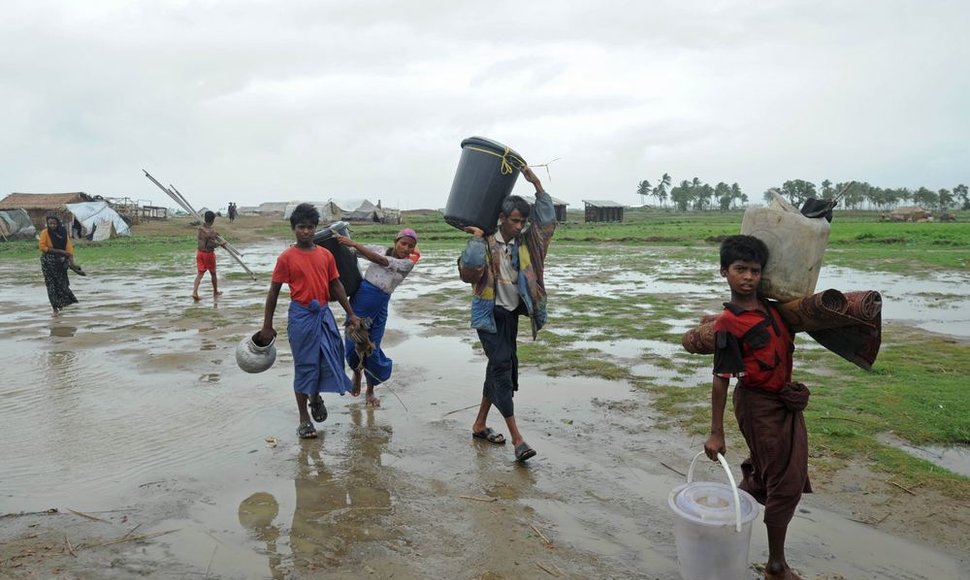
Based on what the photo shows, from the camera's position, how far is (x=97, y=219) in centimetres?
3372

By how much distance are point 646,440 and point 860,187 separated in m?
118

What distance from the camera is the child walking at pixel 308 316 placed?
471 cm

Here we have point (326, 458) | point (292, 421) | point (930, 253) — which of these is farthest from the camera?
point (930, 253)

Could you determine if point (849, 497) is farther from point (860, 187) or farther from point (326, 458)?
point (860, 187)

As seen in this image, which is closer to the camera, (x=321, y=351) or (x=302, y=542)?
(x=302, y=542)

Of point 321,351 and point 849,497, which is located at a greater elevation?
point 321,351

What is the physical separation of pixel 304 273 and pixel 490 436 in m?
1.77

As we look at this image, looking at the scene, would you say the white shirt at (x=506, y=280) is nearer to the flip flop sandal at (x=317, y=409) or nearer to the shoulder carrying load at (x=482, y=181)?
the shoulder carrying load at (x=482, y=181)

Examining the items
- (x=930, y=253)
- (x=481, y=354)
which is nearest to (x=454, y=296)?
(x=481, y=354)

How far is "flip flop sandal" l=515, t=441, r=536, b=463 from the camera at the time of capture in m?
4.23

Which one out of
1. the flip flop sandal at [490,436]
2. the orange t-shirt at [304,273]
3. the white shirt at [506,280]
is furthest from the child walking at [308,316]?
the white shirt at [506,280]

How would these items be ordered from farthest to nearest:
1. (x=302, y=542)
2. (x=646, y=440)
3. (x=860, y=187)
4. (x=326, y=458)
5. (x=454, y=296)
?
1. (x=860, y=187)
2. (x=454, y=296)
3. (x=646, y=440)
4. (x=326, y=458)
5. (x=302, y=542)

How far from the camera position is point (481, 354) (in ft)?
25.1

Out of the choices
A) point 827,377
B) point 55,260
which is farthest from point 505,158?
point 55,260
